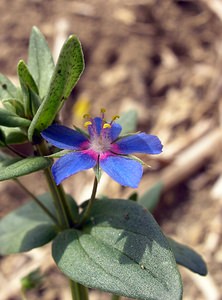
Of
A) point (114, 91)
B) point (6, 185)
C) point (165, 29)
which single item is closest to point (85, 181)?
point (6, 185)

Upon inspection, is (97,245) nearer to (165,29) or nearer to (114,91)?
(114,91)

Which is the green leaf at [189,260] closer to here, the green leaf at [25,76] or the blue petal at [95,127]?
the blue petal at [95,127]

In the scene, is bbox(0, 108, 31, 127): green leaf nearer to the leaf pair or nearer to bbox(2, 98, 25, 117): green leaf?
bbox(2, 98, 25, 117): green leaf

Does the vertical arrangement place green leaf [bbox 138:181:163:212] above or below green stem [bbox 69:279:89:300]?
above

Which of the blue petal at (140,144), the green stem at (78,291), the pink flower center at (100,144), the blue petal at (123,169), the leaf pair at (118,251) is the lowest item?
the green stem at (78,291)

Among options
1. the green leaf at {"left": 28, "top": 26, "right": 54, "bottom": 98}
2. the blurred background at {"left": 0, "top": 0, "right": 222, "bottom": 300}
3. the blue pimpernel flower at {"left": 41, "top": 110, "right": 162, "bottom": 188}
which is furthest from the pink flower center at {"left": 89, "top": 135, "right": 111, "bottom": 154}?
the blurred background at {"left": 0, "top": 0, "right": 222, "bottom": 300}

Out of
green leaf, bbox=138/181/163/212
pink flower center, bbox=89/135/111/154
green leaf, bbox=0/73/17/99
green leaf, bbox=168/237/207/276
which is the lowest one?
green leaf, bbox=168/237/207/276

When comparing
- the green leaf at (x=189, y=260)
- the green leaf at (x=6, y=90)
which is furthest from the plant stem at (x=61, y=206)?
the green leaf at (x=189, y=260)
